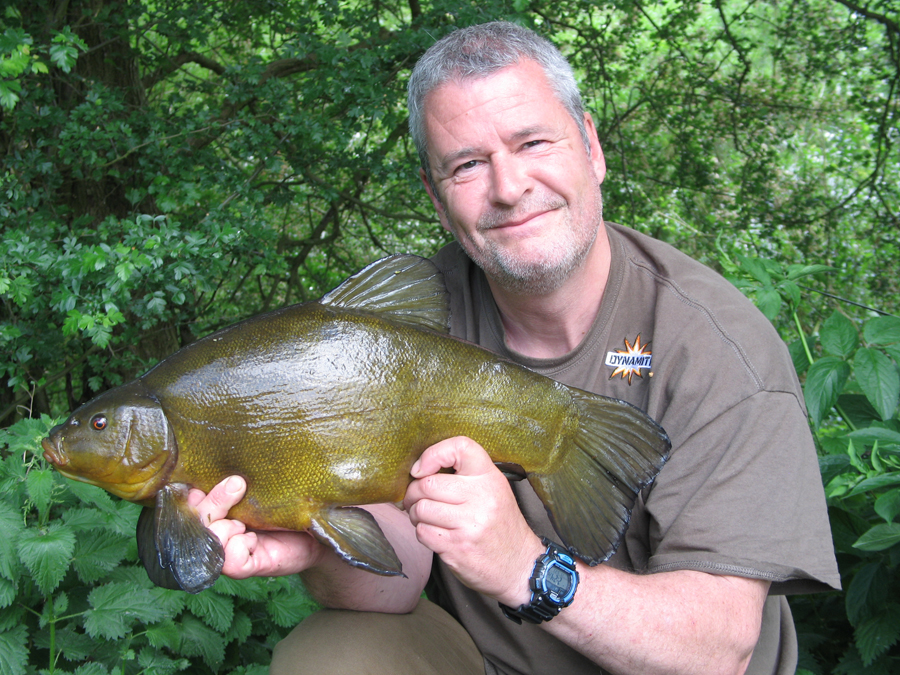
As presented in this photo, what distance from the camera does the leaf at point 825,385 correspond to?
7.14 feet

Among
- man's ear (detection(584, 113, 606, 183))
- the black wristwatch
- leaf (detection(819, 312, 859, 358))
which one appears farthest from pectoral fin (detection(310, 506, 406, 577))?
leaf (detection(819, 312, 859, 358))

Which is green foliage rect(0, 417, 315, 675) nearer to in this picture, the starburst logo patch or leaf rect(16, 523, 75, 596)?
leaf rect(16, 523, 75, 596)

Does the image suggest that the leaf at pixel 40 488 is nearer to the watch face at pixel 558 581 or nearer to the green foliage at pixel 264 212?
the green foliage at pixel 264 212

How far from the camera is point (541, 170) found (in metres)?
1.85

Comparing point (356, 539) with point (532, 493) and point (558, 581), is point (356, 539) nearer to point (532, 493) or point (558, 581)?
point (558, 581)

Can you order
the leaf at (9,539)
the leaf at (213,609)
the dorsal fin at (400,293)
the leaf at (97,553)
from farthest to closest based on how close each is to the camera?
the leaf at (213,609), the leaf at (97,553), the leaf at (9,539), the dorsal fin at (400,293)

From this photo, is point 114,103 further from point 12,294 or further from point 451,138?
point 451,138

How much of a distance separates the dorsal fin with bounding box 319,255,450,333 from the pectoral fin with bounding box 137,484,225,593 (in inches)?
17.6

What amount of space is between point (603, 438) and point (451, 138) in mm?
854

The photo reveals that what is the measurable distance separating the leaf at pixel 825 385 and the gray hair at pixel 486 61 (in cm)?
94

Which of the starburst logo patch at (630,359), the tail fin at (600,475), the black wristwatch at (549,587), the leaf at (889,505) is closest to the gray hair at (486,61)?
the starburst logo patch at (630,359)

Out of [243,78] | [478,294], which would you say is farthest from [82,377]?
[478,294]

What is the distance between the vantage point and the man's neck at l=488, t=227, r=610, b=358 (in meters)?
1.87

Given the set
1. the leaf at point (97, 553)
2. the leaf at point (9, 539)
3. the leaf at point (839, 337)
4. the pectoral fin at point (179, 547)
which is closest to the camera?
the pectoral fin at point (179, 547)
